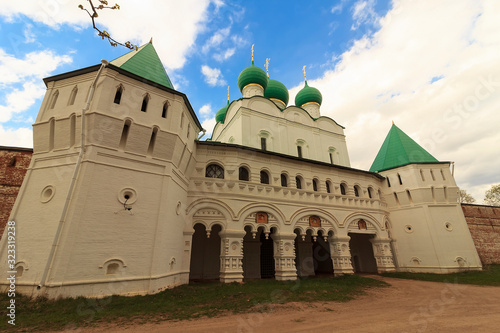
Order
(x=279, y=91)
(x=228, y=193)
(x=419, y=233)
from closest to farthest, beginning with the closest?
(x=228, y=193)
(x=419, y=233)
(x=279, y=91)

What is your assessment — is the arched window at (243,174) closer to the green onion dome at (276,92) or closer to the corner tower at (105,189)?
the corner tower at (105,189)

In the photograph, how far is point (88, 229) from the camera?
303 inches

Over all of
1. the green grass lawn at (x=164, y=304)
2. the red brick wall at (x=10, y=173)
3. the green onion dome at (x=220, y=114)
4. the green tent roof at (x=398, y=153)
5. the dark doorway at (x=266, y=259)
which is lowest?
the green grass lawn at (x=164, y=304)

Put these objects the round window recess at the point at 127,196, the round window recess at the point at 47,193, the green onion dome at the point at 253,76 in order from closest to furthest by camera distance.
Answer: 1. the round window recess at the point at 47,193
2. the round window recess at the point at 127,196
3. the green onion dome at the point at 253,76

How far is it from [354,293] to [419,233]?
999 cm

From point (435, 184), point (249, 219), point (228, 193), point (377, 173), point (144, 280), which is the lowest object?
point (144, 280)

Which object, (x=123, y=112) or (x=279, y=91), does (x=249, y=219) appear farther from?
(x=279, y=91)

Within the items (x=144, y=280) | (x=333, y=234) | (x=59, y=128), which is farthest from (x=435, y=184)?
(x=59, y=128)

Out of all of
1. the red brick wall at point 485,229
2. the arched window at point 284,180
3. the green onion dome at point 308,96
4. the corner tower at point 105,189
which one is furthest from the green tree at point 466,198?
the corner tower at point 105,189

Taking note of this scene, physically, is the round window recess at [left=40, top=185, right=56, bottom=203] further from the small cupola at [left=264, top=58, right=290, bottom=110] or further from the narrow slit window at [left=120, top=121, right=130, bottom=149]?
the small cupola at [left=264, top=58, right=290, bottom=110]

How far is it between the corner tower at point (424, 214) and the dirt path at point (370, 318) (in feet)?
21.7

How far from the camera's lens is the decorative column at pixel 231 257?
435 inches

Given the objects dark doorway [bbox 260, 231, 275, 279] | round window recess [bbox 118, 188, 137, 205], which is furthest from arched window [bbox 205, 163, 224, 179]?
dark doorway [bbox 260, 231, 275, 279]

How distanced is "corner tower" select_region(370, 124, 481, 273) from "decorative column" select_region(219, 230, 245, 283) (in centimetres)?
1258
